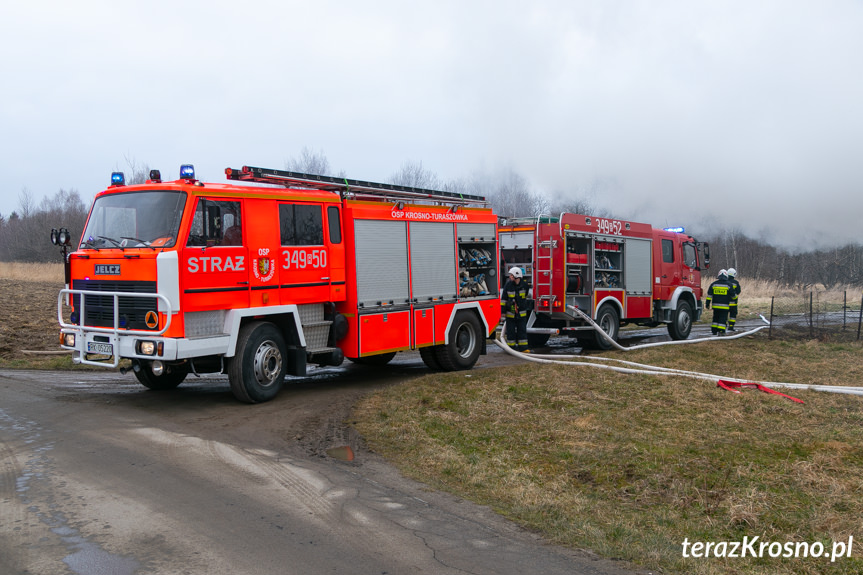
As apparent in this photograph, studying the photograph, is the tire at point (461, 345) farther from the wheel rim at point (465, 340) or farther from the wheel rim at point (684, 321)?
the wheel rim at point (684, 321)

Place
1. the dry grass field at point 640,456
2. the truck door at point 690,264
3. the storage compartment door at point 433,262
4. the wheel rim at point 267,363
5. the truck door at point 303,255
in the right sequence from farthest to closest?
the truck door at point 690,264
the storage compartment door at point 433,262
the truck door at point 303,255
the wheel rim at point 267,363
the dry grass field at point 640,456

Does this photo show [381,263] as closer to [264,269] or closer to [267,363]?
[264,269]

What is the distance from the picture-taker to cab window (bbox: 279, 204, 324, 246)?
29.7ft

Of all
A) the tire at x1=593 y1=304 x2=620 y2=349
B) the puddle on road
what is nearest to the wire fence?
the tire at x1=593 y1=304 x2=620 y2=349

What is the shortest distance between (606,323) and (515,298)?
316cm

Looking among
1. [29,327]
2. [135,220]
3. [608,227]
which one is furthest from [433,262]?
[29,327]

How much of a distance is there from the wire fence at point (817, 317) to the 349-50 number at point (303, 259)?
12.7 meters

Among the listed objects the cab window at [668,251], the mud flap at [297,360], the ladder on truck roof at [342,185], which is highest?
the ladder on truck roof at [342,185]

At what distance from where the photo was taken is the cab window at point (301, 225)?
29.7 feet

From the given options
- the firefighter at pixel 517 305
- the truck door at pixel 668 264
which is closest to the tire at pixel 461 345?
the firefighter at pixel 517 305

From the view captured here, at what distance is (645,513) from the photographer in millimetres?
5012

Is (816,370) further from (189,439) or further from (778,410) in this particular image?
(189,439)

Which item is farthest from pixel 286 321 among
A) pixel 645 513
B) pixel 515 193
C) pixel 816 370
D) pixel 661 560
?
pixel 515 193

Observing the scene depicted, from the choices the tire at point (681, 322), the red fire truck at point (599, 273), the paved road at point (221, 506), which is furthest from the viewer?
the tire at point (681, 322)
